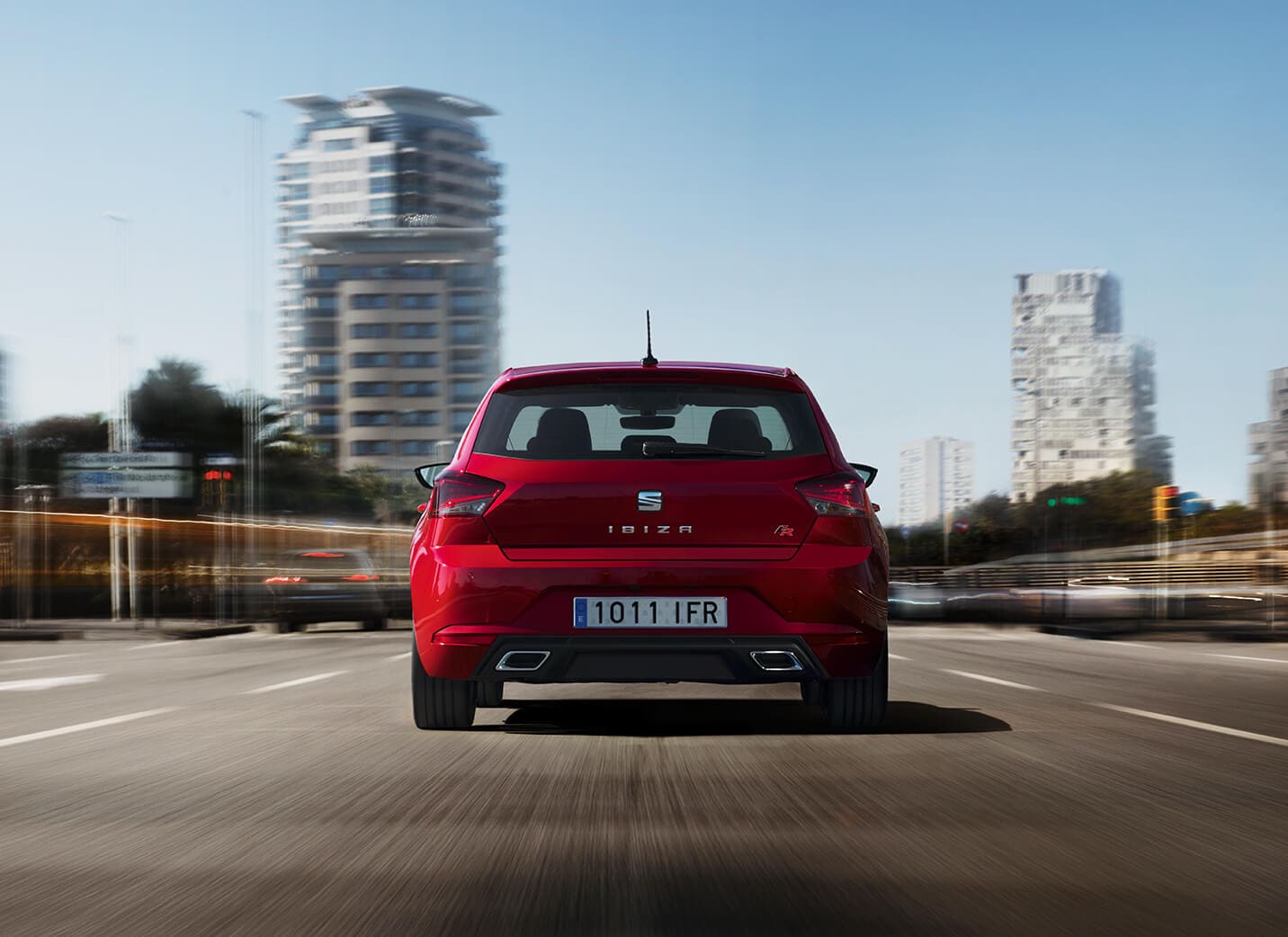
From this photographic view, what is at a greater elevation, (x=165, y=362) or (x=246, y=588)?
(x=165, y=362)

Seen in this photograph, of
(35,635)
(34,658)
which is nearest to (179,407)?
(35,635)

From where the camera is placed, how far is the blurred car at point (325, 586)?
974 inches

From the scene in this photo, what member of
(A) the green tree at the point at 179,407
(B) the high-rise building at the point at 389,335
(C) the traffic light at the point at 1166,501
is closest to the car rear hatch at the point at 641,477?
(C) the traffic light at the point at 1166,501

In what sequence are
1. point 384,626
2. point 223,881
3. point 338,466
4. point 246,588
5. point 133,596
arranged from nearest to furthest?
A: point 223,881 < point 384,626 < point 133,596 < point 246,588 < point 338,466

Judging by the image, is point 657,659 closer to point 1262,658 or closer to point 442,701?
point 442,701

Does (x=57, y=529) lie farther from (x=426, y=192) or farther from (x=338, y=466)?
(x=426, y=192)

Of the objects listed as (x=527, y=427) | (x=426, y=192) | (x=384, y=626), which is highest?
(x=426, y=192)

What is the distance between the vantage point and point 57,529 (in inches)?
1463

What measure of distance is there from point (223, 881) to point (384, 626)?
77.7 ft

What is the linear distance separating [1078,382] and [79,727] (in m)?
159

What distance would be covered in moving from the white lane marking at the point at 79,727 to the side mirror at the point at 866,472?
4.29 m

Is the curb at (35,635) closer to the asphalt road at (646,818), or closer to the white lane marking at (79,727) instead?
the asphalt road at (646,818)

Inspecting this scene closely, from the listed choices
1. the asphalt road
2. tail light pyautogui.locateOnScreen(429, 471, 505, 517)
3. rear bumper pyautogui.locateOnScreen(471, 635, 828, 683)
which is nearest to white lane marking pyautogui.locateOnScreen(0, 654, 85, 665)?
the asphalt road

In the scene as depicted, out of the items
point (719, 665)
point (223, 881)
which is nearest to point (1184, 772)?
point (719, 665)
